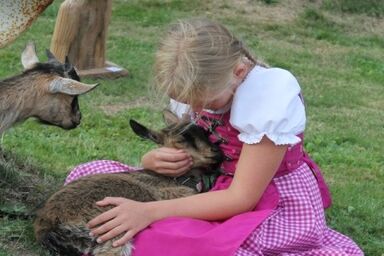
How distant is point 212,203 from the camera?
365 centimetres

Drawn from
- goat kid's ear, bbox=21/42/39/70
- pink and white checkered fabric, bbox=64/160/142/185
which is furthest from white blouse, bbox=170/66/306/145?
goat kid's ear, bbox=21/42/39/70

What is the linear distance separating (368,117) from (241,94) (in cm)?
525

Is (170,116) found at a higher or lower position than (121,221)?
higher

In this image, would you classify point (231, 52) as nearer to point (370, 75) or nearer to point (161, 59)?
point (161, 59)

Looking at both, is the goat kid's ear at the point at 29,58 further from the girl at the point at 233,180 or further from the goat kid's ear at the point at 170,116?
the girl at the point at 233,180

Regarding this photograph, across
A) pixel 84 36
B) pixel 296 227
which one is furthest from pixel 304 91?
pixel 296 227

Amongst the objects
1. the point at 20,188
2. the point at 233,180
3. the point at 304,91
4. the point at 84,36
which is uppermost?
the point at 233,180

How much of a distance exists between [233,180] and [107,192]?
0.59 m

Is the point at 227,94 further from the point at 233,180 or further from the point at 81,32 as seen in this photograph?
the point at 81,32

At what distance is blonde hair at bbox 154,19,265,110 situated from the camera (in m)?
3.49

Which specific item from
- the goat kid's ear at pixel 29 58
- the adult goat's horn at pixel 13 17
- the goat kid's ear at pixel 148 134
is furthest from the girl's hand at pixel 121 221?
the goat kid's ear at pixel 29 58

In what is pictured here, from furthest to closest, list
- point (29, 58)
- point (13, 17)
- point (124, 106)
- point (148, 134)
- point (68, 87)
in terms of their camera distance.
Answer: point (124, 106) → point (29, 58) → point (68, 87) → point (13, 17) → point (148, 134)

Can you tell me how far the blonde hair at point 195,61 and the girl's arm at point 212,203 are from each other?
0.33m

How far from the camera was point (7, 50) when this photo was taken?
10.0 meters
